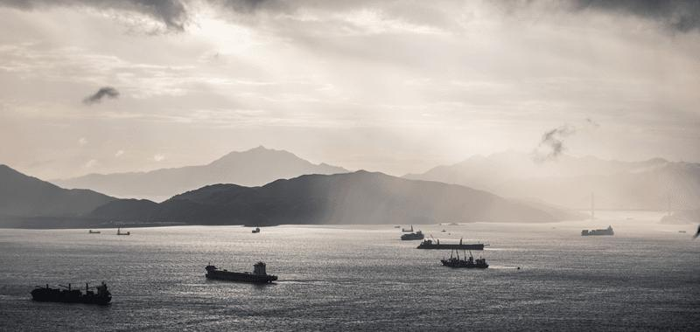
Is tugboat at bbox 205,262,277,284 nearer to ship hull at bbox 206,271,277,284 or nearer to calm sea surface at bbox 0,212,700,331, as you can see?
ship hull at bbox 206,271,277,284

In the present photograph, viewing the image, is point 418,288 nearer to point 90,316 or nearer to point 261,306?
point 261,306

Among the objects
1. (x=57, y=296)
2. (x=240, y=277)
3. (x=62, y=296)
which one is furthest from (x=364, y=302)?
(x=57, y=296)

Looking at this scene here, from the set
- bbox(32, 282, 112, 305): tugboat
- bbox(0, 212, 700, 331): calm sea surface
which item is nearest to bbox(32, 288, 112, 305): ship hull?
bbox(32, 282, 112, 305): tugboat

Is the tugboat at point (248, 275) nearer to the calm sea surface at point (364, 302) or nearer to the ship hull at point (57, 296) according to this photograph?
the calm sea surface at point (364, 302)

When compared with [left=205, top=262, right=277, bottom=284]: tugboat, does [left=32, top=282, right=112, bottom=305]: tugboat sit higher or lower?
lower

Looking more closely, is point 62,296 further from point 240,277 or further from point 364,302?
point 364,302

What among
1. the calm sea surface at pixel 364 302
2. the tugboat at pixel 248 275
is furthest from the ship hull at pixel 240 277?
the calm sea surface at pixel 364 302

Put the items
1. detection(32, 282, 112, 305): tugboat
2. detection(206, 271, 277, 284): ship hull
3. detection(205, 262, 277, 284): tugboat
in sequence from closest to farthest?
detection(32, 282, 112, 305): tugboat → detection(206, 271, 277, 284): ship hull → detection(205, 262, 277, 284): tugboat

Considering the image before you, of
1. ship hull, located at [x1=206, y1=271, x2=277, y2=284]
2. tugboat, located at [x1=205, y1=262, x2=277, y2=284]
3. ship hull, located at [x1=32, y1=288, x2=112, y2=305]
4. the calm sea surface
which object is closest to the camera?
the calm sea surface

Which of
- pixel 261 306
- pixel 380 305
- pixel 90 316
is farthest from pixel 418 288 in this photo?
pixel 90 316
